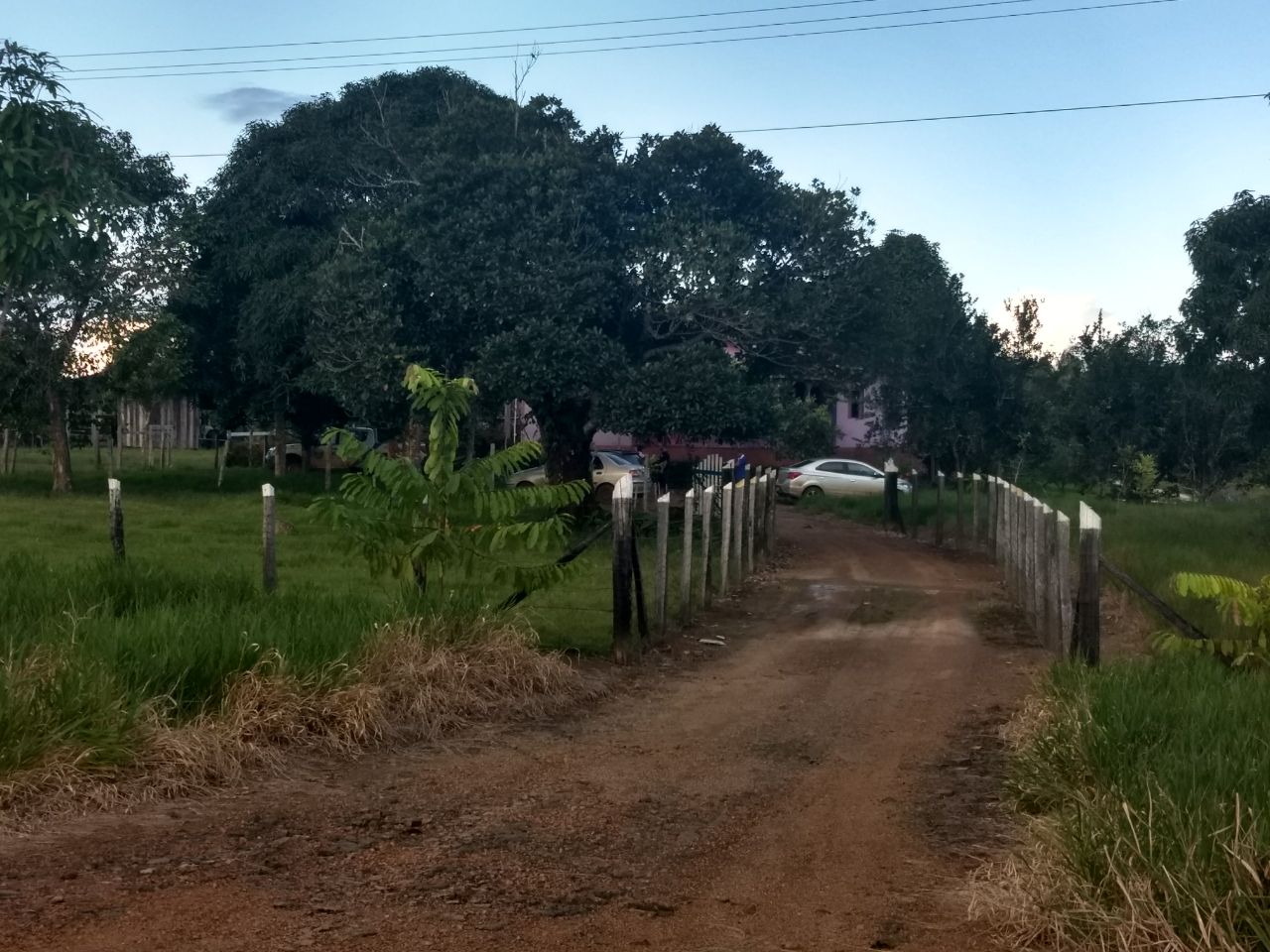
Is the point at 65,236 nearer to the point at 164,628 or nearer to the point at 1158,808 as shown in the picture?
the point at 164,628

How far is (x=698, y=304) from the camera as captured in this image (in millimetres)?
20797

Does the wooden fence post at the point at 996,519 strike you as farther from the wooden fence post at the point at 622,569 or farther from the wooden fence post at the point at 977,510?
the wooden fence post at the point at 622,569

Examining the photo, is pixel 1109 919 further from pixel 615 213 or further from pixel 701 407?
pixel 615 213

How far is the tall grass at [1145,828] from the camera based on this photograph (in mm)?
4516

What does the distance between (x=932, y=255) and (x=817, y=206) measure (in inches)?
663

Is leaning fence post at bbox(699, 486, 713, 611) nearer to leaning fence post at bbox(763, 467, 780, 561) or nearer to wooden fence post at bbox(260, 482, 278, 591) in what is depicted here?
wooden fence post at bbox(260, 482, 278, 591)

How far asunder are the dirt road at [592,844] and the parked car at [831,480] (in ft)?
83.7

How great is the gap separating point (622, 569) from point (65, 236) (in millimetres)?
6293

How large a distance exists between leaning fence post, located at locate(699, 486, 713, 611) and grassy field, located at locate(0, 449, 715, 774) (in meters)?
0.35

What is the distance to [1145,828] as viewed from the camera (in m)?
5.00

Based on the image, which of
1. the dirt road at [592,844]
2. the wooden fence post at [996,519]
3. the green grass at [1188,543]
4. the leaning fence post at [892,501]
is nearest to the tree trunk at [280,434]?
the leaning fence post at [892,501]

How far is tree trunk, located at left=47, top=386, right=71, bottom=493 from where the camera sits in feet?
92.4

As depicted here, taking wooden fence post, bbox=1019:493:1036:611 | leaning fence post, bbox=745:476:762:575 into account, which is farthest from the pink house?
wooden fence post, bbox=1019:493:1036:611

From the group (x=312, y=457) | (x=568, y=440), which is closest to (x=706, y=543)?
(x=568, y=440)
